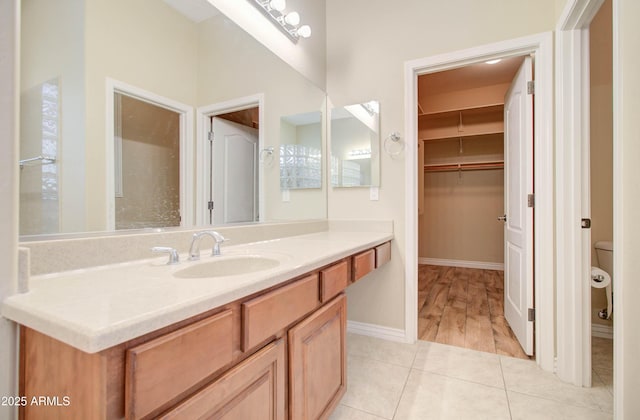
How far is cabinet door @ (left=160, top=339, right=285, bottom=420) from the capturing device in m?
0.66

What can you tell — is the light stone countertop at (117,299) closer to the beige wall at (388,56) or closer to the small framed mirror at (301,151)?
the small framed mirror at (301,151)

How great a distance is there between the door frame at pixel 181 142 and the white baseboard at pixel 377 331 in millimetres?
1569

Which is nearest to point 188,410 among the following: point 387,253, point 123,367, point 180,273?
point 123,367

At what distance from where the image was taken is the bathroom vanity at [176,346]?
1.71 ft

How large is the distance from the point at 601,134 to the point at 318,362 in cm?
258

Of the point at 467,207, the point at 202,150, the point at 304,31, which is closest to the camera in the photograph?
the point at 202,150

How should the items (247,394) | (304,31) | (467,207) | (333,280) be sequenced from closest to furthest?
(247,394)
(333,280)
(304,31)
(467,207)

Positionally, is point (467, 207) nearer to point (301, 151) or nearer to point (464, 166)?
point (464, 166)

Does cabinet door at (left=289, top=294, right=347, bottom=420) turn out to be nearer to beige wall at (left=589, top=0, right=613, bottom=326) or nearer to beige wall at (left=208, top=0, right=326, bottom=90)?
beige wall at (left=208, top=0, right=326, bottom=90)

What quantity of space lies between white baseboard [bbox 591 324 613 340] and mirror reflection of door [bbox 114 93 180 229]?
2949 millimetres

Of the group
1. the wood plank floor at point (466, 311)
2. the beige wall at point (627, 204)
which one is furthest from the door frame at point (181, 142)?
the wood plank floor at point (466, 311)

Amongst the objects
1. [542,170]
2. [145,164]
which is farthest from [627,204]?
[145,164]

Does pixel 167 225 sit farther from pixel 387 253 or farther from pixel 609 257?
pixel 609 257

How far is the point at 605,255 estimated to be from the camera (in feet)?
6.85
